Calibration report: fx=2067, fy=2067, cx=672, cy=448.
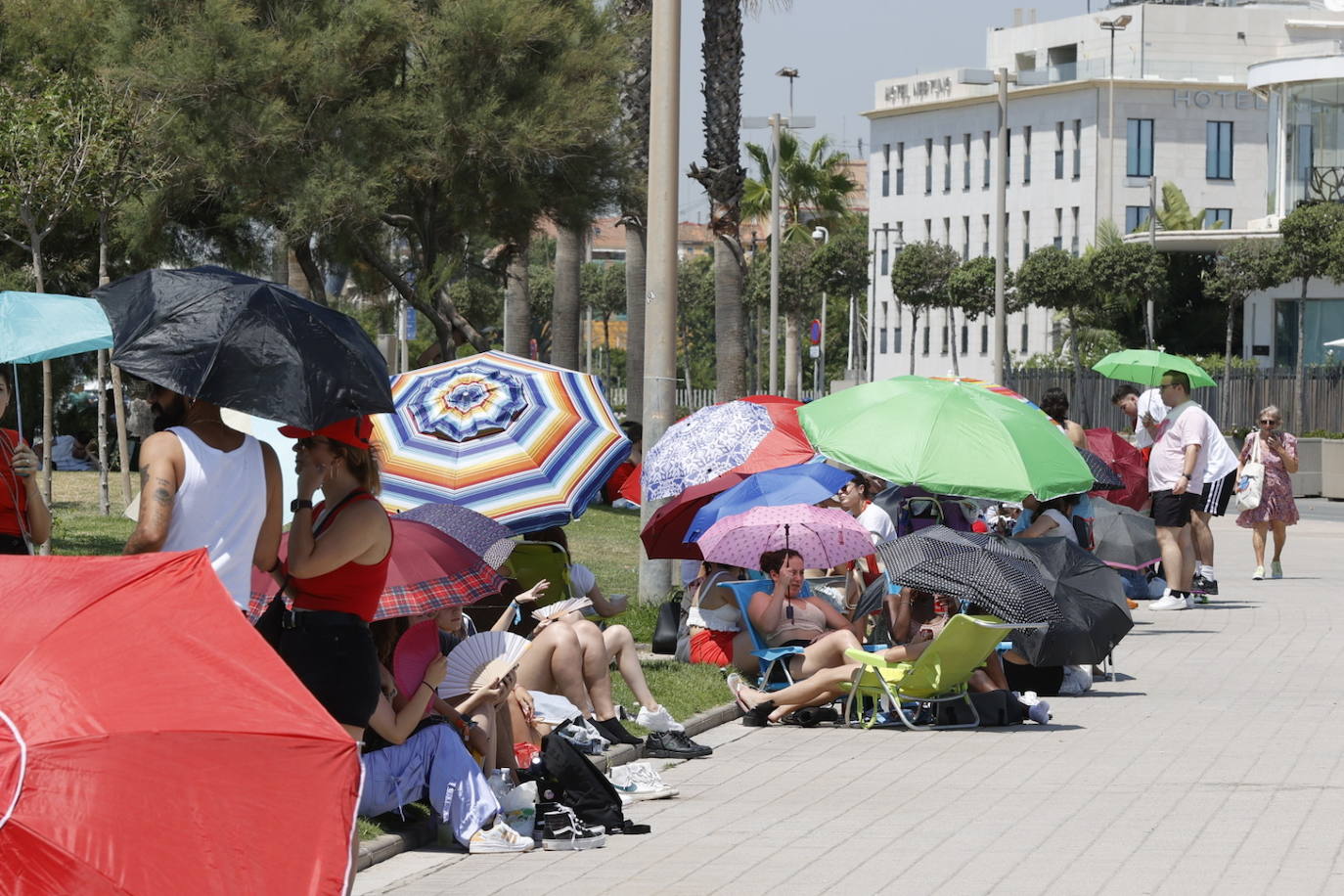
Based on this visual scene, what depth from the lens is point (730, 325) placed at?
95.7 ft

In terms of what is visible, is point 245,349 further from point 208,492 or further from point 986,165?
point 986,165

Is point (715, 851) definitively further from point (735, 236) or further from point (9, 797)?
point (735, 236)

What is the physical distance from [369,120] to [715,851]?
61.7 ft

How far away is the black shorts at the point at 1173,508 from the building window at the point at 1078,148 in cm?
7713

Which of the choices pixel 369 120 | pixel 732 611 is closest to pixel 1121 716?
pixel 732 611

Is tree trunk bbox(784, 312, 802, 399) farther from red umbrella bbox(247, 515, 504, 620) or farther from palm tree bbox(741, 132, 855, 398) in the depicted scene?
red umbrella bbox(247, 515, 504, 620)

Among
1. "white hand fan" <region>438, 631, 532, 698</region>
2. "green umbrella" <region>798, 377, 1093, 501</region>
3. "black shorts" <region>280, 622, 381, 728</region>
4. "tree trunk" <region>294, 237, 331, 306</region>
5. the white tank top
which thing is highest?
"tree trunk" <region>294, 237, 331, 306</region>

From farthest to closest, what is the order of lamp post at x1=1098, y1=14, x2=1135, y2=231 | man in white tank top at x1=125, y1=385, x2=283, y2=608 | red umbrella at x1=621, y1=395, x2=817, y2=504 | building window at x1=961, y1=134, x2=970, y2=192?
1. building window at x1=961, y1=134, x2=970, y2=192
2. lamp post at x1=1098, y1=14, x2=1135, y2=231
3. red umbrella at x1=621, y1=395, x2=817, y2=504
4. man in white tank top at x1=125, y1=385, x2=283, y2=608

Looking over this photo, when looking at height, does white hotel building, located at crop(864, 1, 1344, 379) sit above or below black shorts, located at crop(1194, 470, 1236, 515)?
above

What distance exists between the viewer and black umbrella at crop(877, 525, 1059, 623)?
11031 millimetres

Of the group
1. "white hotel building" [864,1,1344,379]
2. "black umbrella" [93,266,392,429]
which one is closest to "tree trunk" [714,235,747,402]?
"black umbrella" [93,266,392,429]

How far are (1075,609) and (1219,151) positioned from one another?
86.1 metres

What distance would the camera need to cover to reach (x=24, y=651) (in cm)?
444

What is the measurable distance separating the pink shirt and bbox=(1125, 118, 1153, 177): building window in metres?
76.8
